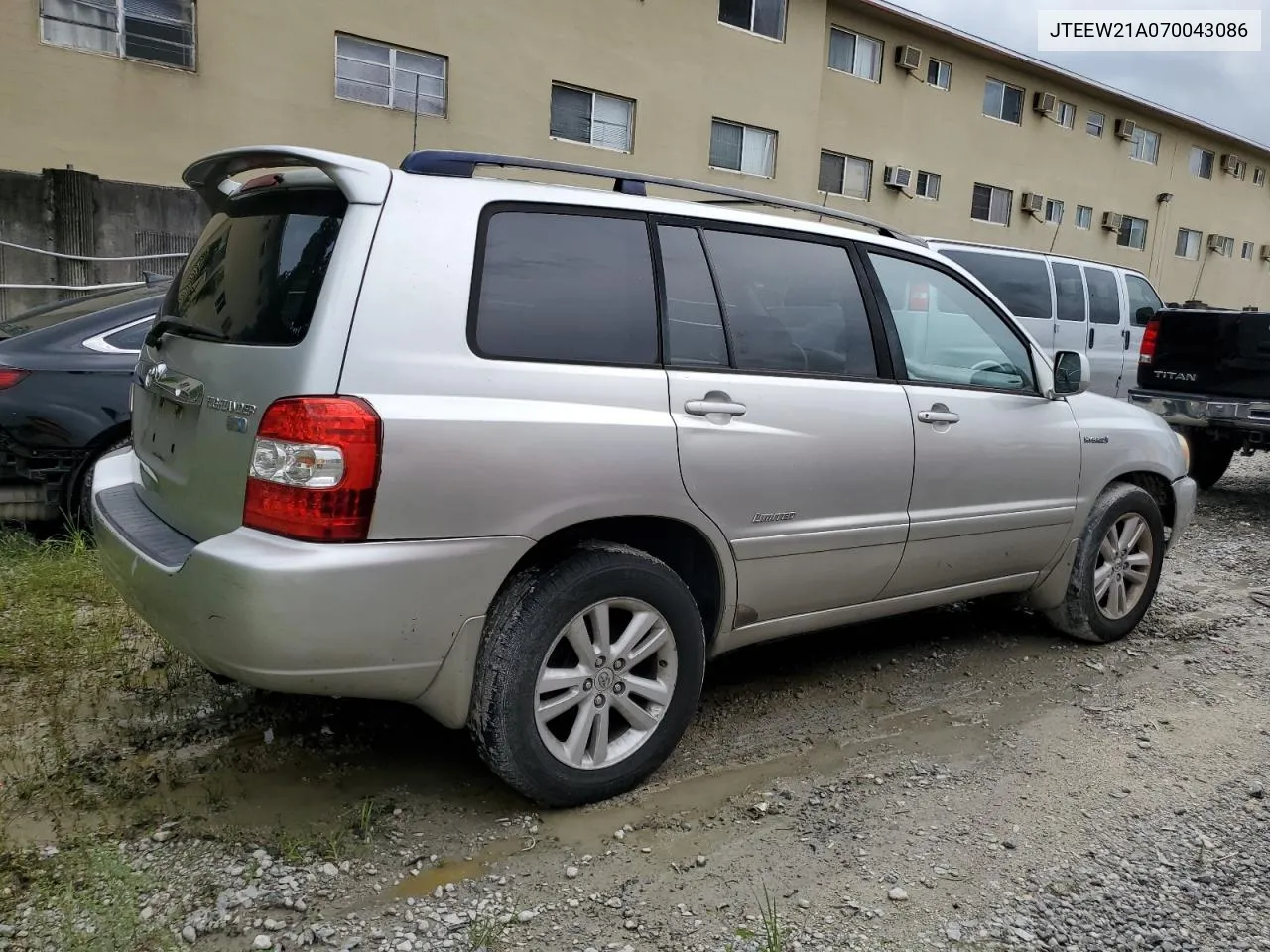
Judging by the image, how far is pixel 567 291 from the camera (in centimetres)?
282

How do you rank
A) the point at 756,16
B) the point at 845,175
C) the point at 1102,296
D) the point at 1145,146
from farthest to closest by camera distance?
the point at 1145,146, the point at 845,175, the point at 756,16, the point at 1102,296

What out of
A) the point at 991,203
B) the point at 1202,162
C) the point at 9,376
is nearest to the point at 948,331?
the point at 9,376

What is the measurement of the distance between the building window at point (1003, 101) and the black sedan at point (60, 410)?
2170 centimetres

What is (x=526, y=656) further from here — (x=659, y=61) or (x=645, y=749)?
(x=659, y=61)

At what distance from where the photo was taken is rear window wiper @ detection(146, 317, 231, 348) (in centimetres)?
276

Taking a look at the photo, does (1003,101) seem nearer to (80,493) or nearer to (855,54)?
(855,54)

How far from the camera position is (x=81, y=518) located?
193 inches

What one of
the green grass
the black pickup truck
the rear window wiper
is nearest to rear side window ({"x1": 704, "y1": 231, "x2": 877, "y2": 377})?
the rear window wiper

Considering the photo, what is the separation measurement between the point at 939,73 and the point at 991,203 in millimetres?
3375

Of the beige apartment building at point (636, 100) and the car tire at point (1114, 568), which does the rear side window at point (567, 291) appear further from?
the beige apartment building at point (636, 100)

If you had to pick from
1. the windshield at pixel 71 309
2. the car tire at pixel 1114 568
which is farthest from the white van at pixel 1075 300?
the windshield at pixel 71 309

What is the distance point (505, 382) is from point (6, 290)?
10.4m

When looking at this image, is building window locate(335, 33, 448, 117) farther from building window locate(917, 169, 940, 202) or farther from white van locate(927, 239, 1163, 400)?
building window locate(917, 169, 940, 202)

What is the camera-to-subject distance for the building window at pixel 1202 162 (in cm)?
2866
